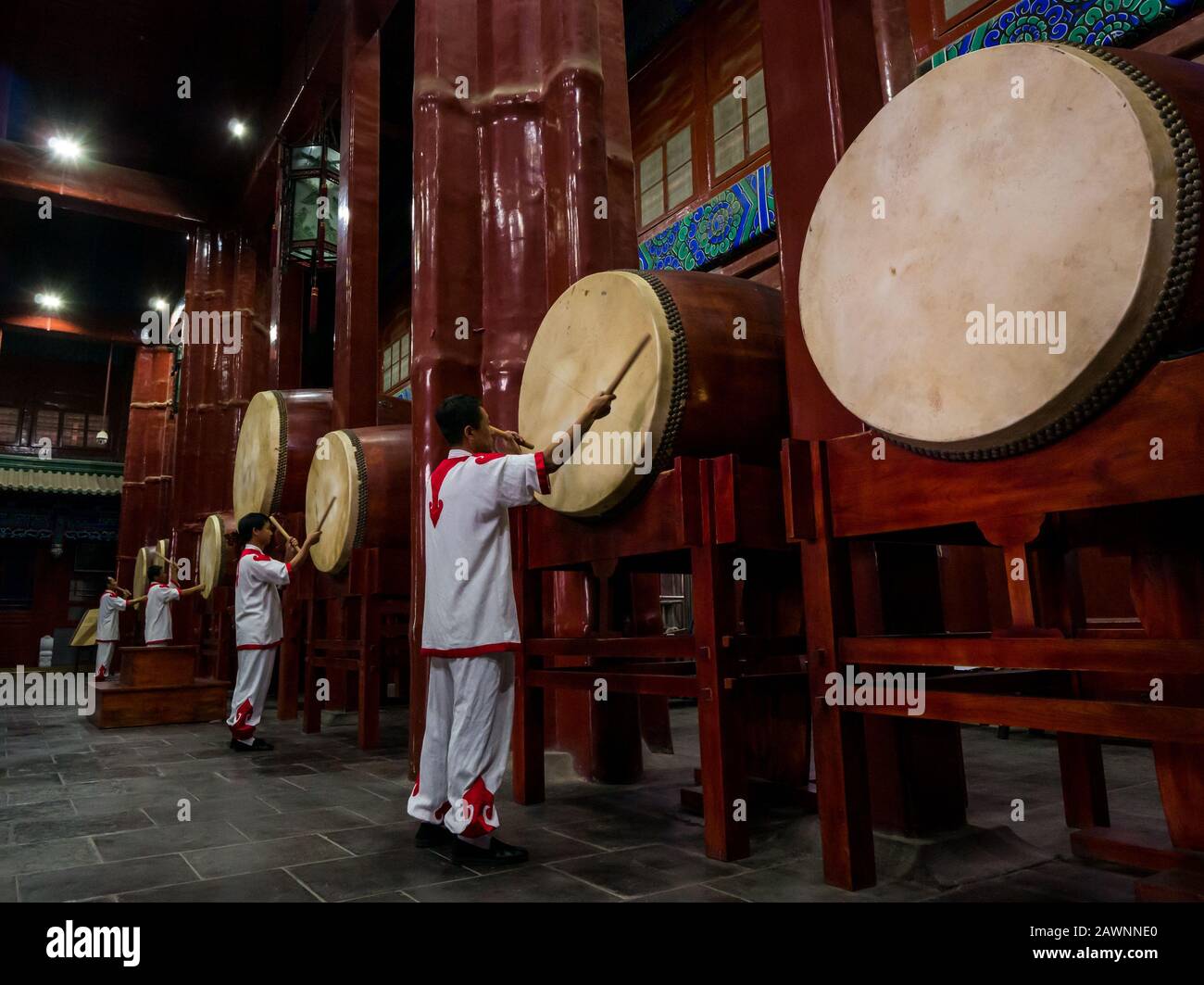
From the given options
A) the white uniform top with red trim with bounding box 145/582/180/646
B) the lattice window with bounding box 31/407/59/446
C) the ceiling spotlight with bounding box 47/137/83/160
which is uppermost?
the ceiling spotlight with bounding box 47/137/83/160

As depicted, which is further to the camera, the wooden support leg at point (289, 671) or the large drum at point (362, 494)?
the wooden support leg at point (289, 671)

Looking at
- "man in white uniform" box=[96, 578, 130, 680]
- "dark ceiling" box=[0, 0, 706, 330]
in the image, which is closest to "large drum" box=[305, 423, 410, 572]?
"dark ceiling" box=[0, 0, 706, 330]

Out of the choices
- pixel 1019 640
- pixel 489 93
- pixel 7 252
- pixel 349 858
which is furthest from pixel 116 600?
pixel 1019 640

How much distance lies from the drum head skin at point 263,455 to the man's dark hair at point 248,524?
1185 mm

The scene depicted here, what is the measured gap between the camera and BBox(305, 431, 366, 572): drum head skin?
486cm

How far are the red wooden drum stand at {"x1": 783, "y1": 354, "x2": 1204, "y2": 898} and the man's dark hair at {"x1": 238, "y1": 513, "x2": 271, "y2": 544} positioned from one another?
13.4 ft

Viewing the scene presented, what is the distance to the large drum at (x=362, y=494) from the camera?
191 inches

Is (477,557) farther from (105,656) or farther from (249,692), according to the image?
(105,656)

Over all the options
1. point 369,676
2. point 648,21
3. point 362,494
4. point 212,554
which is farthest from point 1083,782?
point 212,554

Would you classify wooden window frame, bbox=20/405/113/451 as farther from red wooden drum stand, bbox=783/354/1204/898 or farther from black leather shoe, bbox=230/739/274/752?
red wooden drum stand, bbox=783/354/1204/898

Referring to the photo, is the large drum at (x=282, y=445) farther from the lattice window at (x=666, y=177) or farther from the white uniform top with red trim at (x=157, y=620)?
the lattice window at (x=666, y=177)

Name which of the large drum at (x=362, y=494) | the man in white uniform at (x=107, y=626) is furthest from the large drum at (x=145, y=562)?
the large drum at (x=362, y=494)

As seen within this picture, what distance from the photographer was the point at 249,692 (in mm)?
4715

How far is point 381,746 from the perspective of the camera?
15.0 ft
